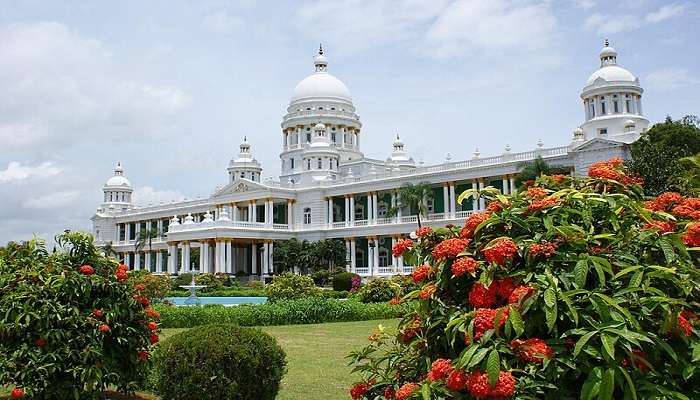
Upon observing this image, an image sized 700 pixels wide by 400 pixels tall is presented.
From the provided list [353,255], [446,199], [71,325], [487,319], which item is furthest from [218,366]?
[353,255]

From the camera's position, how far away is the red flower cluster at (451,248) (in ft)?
14.0

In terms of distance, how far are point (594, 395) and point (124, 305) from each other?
6.36 metres

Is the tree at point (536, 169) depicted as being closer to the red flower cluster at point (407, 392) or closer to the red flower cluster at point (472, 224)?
the red flower cluster at point (472, 224)

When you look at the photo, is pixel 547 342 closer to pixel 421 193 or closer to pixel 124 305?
pixel 124 305

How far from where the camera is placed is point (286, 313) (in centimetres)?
2138

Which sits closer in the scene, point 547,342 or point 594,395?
point 594,395

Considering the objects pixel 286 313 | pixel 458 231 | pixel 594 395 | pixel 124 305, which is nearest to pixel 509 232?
pixel 458 231

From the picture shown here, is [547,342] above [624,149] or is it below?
below

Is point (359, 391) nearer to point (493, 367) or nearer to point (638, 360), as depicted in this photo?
point (493, 367)

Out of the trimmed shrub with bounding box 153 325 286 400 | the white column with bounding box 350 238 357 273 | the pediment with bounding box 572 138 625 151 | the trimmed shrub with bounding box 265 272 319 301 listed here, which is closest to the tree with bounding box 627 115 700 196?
the pediment with bounding box 572 138 625 151

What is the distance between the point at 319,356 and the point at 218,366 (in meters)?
6.18

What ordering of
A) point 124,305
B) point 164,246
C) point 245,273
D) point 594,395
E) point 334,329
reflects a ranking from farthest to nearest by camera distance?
point 164,246, point 245,273, point 334,329, point 124,305, point 594,395

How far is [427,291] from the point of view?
443 centimetres

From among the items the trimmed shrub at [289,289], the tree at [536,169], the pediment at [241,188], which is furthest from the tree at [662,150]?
the pediment at [241,188]
